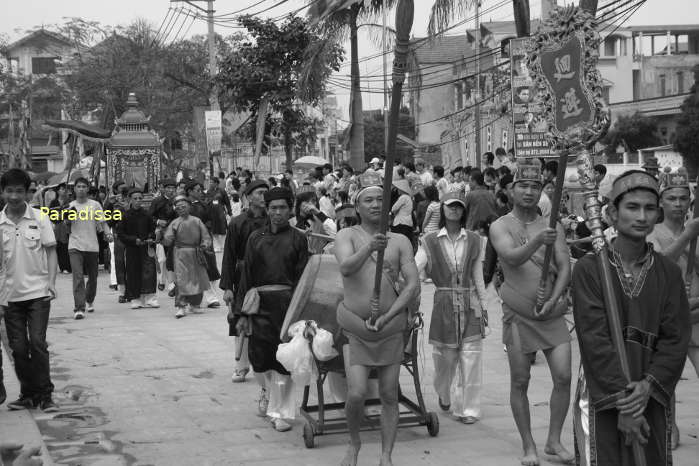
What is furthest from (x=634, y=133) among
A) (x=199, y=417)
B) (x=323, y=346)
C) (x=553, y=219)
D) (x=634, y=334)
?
(x=634, y=334)

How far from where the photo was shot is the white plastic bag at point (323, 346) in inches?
267

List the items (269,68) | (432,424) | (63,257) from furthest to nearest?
1. (269,68)
2. (63,257)
3. (432,424)

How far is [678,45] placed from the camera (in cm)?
5847

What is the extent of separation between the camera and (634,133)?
43.3m

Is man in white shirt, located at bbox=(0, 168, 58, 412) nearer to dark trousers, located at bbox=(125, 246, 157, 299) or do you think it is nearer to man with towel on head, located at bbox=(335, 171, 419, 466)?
man with towel on head, located at bbox=(335, 171, 419, 466)

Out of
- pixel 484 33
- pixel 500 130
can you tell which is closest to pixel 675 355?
pixel 500 130

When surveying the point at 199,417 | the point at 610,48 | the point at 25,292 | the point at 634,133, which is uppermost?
the point at 610,48

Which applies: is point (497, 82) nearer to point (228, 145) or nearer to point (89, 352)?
point (89, 352)

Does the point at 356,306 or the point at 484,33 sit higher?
the point at 484,33

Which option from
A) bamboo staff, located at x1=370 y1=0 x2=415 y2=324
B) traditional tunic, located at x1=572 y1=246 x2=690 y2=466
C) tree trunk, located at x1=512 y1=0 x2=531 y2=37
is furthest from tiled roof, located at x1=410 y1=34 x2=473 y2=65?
traditional tunic, located at x1=572 y1=246 x2=690 y2=466

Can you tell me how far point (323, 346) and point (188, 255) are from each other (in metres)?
7.12

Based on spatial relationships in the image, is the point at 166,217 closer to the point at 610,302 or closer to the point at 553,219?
the point at 553,219

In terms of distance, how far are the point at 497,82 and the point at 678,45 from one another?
33.9 m

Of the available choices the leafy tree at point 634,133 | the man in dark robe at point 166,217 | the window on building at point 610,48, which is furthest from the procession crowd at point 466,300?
the window on building at point 610,48
